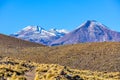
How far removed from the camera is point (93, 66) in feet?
183

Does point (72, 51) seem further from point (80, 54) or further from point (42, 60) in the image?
point (42, 60)

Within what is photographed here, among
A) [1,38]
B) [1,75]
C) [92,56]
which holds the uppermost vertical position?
[1,38]

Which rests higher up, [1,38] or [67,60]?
[1,38]

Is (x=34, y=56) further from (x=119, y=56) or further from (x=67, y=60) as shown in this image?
(x=119, y=56)

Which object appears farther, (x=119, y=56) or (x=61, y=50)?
(x=61, y=50)

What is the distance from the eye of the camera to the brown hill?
184 feet

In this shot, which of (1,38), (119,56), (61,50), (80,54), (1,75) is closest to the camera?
(1,75)

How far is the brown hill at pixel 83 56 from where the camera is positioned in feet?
184

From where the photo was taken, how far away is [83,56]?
204 feet

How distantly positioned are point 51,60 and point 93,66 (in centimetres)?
771

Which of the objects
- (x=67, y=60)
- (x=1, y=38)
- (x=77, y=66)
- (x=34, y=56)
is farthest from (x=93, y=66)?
(x=1, y=38)

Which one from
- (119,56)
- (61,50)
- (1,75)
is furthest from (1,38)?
(1,75)

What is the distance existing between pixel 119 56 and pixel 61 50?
1265 centimetres

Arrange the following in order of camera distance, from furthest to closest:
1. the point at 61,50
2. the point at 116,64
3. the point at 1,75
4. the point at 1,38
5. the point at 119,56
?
the point at 1,38, the point at 61,50, the point at 119,56, the point at 116,64, the point at 1,75
